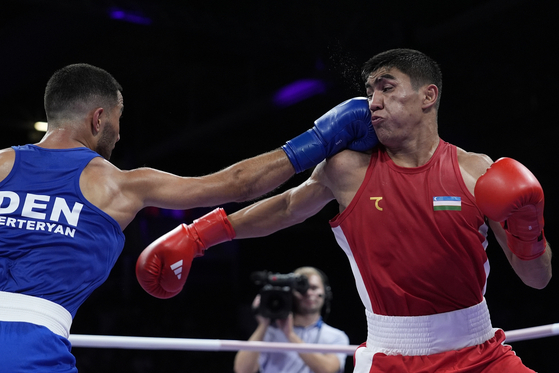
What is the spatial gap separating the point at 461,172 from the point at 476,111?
7.37 meters

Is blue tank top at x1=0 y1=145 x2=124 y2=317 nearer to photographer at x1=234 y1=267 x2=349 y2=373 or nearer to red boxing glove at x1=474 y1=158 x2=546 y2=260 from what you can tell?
red boxing glove at x1=474 y1=158 x2=546 y2=260

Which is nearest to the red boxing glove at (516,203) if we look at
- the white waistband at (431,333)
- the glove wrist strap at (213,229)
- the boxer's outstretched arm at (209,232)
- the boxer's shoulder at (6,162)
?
the white waistband at (431,333)

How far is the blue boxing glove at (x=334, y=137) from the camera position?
94.6 inches

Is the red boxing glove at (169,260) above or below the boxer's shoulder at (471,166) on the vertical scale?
below

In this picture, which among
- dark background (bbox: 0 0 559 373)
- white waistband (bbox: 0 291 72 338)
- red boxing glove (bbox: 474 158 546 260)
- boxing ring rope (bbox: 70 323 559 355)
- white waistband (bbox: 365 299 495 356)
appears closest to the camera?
white waistband (bbox: 0 291 72 338)

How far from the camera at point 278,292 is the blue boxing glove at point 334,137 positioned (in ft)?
6.38

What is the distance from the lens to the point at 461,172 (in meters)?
2.35

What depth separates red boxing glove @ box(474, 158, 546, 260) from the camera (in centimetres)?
203

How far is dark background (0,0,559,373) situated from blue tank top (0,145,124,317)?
1.45 meters

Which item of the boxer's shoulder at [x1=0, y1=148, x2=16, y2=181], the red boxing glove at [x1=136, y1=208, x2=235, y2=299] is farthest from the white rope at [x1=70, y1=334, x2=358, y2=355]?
the boxer's shoulder at [x1=0, y1=148, x2=16, y2=181]

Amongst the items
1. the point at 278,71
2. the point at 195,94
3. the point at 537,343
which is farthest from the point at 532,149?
the point at 195,94

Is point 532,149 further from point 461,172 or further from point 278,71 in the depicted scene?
point 461,172

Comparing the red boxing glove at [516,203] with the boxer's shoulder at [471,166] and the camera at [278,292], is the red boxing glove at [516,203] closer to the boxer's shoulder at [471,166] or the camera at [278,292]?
the boxer's shoulder at [471,166]

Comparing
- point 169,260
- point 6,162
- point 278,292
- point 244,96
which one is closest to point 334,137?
point 169,260
